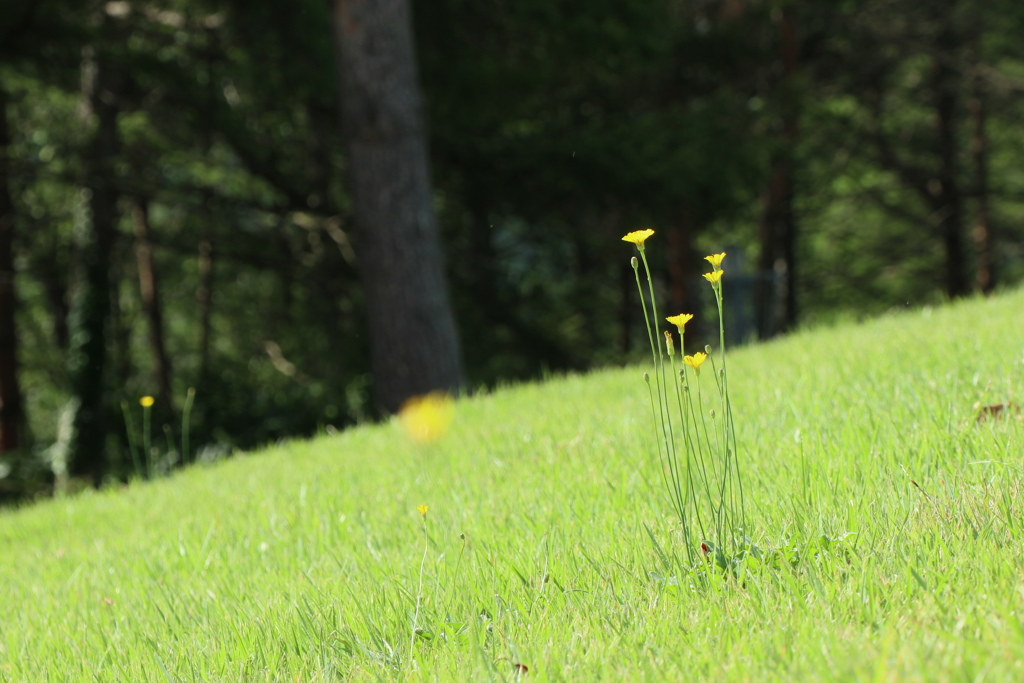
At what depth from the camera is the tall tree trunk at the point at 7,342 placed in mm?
14398

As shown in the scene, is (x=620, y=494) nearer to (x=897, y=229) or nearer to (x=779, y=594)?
(x=779, y=594)

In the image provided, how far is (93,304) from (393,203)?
14.0 ft

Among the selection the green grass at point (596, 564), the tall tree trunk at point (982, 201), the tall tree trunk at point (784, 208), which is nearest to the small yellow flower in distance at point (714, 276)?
the green grass at point (596, 564)

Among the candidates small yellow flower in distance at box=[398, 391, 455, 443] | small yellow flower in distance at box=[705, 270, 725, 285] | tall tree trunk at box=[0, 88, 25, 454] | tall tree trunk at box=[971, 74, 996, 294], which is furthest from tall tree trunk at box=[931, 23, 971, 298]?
small yellow flower in distance at box=[705, 270, 725, 285]

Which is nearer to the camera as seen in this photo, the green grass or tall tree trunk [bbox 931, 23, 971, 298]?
the green grass

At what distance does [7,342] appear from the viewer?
16.0m

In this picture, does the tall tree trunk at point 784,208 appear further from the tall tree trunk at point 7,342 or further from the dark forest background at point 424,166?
the tall tree trunk at point 7,342

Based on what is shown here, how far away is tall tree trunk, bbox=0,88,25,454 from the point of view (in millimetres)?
14398

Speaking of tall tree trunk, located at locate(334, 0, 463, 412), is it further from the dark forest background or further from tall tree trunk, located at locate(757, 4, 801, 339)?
tall tree trunk, located at locate(757, 4, 801, 339)

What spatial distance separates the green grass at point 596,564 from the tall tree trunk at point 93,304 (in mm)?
6589

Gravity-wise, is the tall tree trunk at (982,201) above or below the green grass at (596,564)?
above

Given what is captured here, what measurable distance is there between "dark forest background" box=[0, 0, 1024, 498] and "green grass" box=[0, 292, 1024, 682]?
128 inches

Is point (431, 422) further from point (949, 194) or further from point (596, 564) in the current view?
point (949, 194)

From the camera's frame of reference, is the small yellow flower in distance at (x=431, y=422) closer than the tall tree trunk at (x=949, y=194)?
Yes
